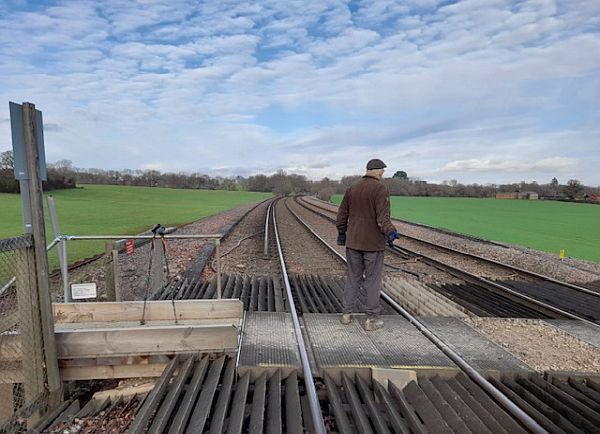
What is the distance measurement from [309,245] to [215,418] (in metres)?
12.5

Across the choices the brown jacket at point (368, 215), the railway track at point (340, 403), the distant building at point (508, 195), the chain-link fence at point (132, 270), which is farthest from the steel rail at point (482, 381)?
the distant building at point (508, 195)

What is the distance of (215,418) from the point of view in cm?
342

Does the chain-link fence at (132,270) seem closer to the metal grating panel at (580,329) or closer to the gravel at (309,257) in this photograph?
the gravel at (309,257)

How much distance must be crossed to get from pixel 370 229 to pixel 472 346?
184cm

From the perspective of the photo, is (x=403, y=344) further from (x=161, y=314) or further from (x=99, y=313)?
(x=99, y=313)

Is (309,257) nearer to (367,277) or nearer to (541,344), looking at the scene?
(367,277)

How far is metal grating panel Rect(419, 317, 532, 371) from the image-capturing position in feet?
14.1

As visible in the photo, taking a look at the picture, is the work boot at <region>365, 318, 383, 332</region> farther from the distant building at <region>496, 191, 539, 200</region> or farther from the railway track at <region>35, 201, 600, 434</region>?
the distant building at <region>496, 191, 539, 200</region>

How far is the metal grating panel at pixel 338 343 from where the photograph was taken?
169 inches

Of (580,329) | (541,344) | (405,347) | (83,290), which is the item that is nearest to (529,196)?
(580,329)

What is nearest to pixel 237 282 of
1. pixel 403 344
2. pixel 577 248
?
pixel 403 344

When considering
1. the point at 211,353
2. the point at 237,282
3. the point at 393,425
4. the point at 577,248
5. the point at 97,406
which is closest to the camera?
the point at 393,425

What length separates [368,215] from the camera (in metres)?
5.41

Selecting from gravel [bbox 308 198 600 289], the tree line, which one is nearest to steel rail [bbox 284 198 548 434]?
gravel [bbox 308 198 600 289]
